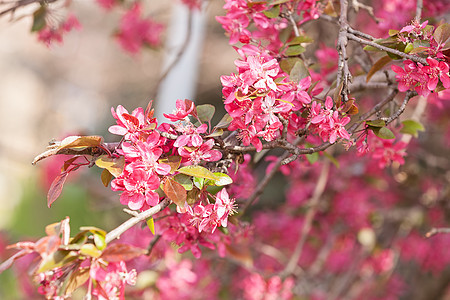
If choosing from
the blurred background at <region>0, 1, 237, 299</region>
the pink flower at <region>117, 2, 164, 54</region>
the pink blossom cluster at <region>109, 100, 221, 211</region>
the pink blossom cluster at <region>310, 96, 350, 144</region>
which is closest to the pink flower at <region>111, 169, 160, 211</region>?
the pink blossom cluster at <region>109, 100, 221, 211</region>

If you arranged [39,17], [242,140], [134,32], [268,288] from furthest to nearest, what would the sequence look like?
[134,32]
[268,288]
[39,17]
[242,140]

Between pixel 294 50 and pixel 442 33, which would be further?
pixel 294 50

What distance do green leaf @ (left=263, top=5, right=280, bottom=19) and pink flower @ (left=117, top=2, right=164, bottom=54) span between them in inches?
39.8

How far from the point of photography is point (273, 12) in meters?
0.85

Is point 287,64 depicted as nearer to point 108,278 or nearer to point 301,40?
point 301,40

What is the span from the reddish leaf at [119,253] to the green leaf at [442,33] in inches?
21.9

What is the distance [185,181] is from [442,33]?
46 centimetres

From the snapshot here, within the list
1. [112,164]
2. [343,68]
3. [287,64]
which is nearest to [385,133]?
[343,68]

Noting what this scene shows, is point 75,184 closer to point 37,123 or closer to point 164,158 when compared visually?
point 164,158

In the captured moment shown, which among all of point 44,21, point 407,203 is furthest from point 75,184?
point 407,203

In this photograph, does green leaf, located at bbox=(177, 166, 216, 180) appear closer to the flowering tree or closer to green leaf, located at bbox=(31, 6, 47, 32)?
the flowering tree

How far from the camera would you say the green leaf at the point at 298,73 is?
763 mm

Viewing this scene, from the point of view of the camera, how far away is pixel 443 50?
69 centimetres

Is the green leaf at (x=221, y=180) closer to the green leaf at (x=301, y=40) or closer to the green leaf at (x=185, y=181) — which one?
the green leaf at (x=185, y=181)
